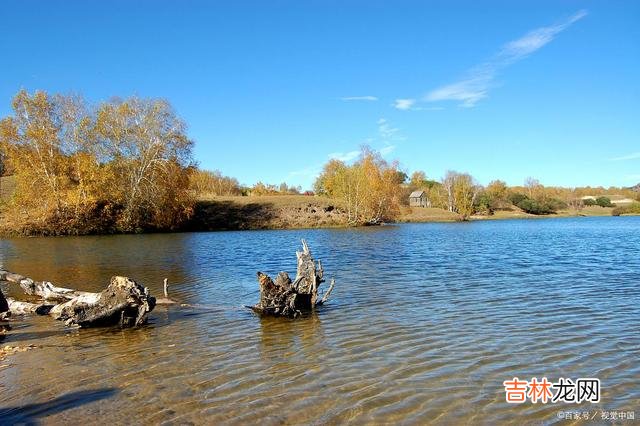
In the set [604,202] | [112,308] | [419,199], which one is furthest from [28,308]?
[604,202]

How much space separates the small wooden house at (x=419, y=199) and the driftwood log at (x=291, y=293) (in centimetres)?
12494

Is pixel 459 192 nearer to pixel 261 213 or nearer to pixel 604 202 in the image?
pixel 604 202

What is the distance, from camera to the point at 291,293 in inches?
451

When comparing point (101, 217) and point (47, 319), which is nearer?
point (47, 319)

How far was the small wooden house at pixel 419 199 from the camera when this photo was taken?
13550cm

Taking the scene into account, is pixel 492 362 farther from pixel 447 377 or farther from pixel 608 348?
pixel 608 348

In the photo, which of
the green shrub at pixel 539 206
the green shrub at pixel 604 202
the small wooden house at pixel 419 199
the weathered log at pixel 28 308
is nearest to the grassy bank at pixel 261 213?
the weathered log at pixel 28 308

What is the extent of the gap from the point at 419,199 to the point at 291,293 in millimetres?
128810

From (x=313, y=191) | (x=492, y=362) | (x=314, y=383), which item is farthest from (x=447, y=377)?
(x=313, y=191)

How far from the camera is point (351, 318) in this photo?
1084cm

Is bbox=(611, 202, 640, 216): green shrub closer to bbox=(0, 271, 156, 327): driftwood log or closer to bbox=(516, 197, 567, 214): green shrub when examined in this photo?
bbox=(516, 197, 567, 214): green shrub

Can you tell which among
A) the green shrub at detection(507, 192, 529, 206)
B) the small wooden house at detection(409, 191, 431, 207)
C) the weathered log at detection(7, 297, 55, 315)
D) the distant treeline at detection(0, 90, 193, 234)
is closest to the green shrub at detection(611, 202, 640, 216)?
the green shrub at detection(507, 192, 529, 206)

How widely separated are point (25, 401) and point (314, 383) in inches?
153

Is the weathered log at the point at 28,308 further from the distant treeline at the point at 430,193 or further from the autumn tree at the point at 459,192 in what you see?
the autumn tree at the point at 459,192
